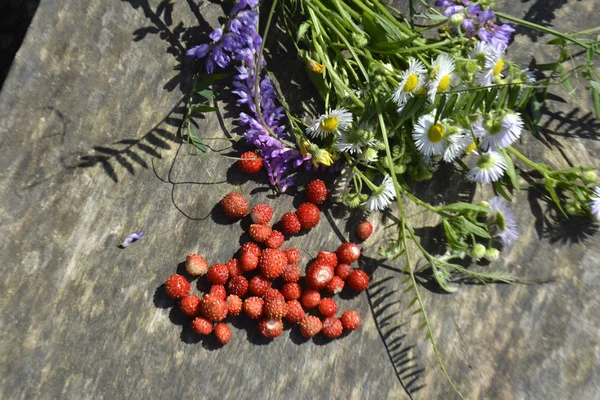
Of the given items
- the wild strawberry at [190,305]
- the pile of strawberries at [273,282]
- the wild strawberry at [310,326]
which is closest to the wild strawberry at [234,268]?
the pile of strawberries at [273,282]

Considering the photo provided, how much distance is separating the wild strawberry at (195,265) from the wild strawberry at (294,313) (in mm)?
251

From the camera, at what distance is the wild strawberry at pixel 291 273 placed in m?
1.56

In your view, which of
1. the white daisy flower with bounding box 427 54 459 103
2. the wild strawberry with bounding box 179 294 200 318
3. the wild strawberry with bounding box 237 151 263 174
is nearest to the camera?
the white daisy flower with bounding box 427 54 459 103

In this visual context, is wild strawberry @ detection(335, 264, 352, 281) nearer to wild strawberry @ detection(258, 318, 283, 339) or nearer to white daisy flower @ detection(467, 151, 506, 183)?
wild strawberry @ detection(258, 318, 283, 339)

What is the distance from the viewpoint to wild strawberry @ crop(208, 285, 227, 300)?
153 centimetres

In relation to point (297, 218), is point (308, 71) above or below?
above

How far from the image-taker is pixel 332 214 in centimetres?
167

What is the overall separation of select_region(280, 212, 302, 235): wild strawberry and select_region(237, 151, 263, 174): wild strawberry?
0.52 ft

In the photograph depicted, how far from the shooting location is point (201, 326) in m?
1.48

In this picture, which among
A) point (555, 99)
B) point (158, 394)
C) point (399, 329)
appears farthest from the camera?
point (555, 99)

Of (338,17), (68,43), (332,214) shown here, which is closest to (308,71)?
(338,17)

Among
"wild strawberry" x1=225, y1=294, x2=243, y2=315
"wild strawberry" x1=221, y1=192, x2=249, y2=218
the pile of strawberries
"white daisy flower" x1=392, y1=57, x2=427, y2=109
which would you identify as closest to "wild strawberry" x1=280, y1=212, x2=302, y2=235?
the pile of strawberries

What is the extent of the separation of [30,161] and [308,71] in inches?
30.9

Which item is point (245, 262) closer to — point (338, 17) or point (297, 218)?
point (297, 218)
